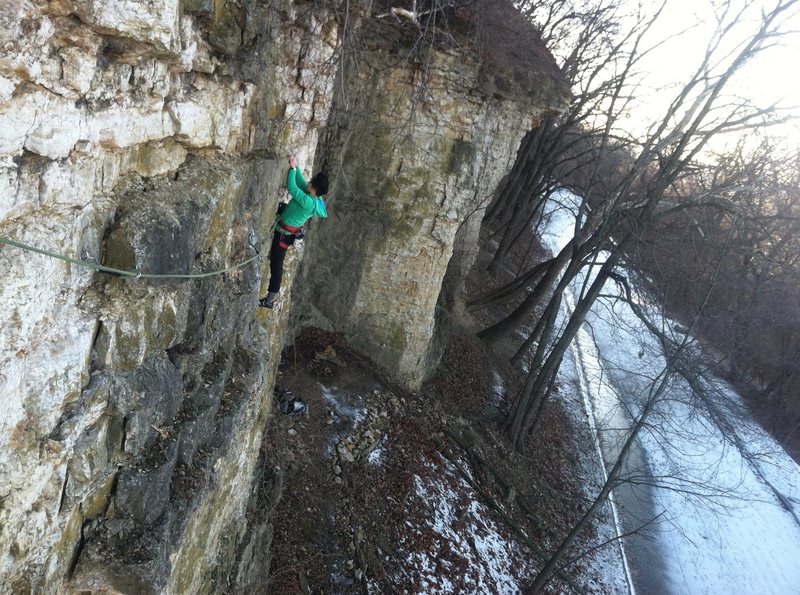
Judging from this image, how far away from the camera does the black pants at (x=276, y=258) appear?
6.54m

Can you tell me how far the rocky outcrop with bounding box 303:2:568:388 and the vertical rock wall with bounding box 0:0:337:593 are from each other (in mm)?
4496

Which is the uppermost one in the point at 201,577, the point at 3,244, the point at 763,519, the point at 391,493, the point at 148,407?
the point at 3,244

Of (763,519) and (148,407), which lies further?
(763,519)

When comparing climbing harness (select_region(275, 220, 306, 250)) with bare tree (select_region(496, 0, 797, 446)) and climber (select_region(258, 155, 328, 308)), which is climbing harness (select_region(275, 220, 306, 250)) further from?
bare tree (select_region(496, 0, 797, 446))

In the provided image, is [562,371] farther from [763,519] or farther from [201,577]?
[201,577]

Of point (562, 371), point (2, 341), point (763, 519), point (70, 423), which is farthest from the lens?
point (562, 371)

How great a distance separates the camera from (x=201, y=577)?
5.69 metres

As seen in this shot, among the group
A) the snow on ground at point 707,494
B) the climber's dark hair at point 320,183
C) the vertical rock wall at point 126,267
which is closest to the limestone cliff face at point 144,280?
the vertical rock wall at point 126,267

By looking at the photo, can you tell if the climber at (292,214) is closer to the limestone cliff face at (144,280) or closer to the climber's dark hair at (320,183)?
the climber's dark hair at (320,183)

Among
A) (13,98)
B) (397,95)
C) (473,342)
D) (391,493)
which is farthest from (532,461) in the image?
(13,98)

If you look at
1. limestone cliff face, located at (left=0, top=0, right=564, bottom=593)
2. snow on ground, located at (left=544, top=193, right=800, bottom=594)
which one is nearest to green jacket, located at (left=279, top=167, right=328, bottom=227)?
limestone cliff face, located at (left=0, top=0, right=564, bottom=593)

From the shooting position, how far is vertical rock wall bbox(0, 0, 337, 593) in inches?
101

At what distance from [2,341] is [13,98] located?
3.53 ft

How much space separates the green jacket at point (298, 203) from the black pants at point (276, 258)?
24cm
